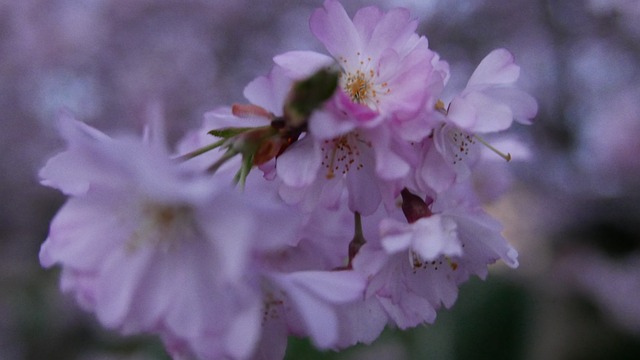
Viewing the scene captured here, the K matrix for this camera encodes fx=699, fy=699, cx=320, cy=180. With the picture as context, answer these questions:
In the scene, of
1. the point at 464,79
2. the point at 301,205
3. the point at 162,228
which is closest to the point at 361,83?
the point at 301,205

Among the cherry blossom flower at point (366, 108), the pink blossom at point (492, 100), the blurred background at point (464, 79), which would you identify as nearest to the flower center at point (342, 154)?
the cherry blossom flower at point (366, 108)

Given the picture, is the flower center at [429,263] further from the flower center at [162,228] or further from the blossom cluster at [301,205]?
the flower center at [162,228]

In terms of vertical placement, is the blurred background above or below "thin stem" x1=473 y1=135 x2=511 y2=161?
below

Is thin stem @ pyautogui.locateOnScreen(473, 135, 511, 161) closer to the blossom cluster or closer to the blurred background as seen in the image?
the blossom cluster

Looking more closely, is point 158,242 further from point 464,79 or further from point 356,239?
point 464,79

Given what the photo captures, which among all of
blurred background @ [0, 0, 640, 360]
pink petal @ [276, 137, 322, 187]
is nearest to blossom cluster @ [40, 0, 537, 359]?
pink petal @ [276, 137, 322, 187]

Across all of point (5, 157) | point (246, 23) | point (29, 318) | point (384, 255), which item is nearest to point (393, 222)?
point (384, 255)
